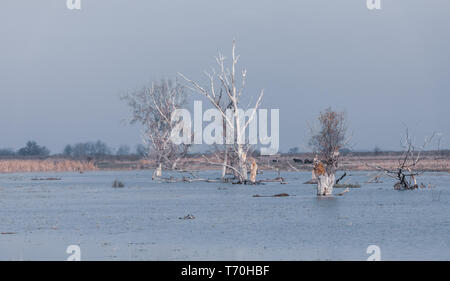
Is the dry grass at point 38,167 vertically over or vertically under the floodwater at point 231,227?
over

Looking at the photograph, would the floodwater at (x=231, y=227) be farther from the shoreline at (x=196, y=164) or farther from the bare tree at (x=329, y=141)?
the shoreline at (x=196, y=164)

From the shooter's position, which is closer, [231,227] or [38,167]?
[231,227]

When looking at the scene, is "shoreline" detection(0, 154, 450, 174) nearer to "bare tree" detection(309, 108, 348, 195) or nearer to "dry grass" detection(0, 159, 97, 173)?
"dry grass" detection(0, 159, 97, 173)

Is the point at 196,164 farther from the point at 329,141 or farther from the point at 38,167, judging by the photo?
the point at 329,141

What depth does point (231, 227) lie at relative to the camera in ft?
77.3

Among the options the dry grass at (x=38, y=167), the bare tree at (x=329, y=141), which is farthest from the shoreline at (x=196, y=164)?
the bare tree at (x=329, y=141)

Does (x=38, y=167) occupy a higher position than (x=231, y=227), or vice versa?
(x=38, y=167)

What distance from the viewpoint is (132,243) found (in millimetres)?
19531

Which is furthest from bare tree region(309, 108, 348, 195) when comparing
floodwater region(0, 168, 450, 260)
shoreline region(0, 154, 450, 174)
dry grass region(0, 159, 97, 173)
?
dry grass region(0, 159, 97, 173)

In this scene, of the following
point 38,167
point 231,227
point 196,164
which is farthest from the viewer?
point 196,164

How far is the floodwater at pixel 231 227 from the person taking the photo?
17828mm

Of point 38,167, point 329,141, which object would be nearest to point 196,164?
point 38,167
